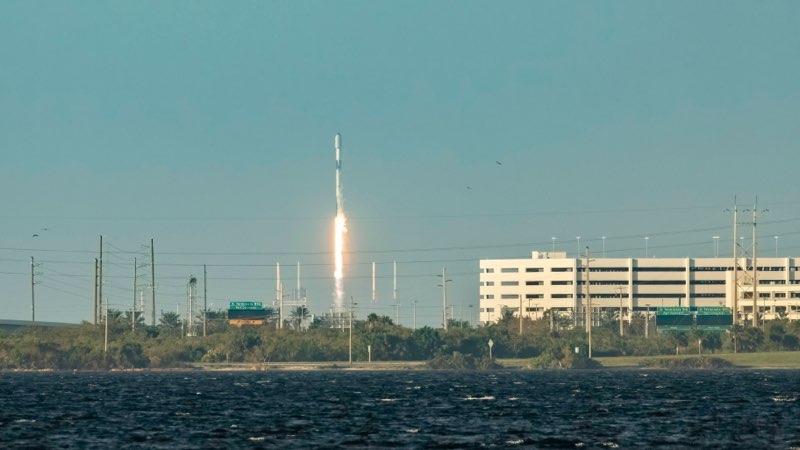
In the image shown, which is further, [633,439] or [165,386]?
[165,386]

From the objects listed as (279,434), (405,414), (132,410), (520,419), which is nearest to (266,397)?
(132,410)

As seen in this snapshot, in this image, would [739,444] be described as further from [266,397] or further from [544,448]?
[266,397]

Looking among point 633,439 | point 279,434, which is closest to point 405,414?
point 279,434

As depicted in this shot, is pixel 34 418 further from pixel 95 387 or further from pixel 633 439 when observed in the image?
pixel 95 387

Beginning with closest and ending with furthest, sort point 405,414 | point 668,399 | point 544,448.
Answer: point 544,448, point 405,414, point 668,399

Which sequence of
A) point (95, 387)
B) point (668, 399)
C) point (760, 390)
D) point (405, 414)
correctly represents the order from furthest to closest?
point (95, 387)
point (760, 390)
point (668, 399)
point (405, 414)

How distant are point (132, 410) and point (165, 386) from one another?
59023mm

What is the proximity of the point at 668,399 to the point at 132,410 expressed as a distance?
1975 inches

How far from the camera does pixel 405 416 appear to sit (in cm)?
11256

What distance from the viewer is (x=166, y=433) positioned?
313ft

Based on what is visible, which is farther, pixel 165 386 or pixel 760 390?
pixel 165 386

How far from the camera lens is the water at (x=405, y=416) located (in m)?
88.0

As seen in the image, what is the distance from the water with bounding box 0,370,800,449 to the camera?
8800 cm

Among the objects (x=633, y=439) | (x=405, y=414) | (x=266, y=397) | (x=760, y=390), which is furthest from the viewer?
(x=760, y=390)
